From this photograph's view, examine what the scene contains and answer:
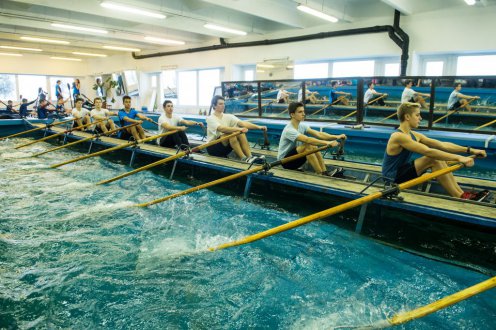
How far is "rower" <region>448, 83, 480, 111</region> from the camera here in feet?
19.7

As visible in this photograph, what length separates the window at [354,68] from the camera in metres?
12.0

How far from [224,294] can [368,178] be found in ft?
9.69

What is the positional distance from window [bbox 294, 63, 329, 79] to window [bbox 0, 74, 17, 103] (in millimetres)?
18252

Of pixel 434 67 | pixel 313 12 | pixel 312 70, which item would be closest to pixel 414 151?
pixel 313 12

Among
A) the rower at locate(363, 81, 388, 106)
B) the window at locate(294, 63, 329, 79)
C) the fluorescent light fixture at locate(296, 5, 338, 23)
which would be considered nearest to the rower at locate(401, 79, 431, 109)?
the rower at locate(363, 81, 388, 106)

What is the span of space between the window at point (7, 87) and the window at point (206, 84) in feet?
40.8

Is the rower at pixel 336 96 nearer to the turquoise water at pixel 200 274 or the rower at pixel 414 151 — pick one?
the rower at pixel 414 151

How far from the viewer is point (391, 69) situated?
11477mm

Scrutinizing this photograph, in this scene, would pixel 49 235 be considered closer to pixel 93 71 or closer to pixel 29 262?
pixel 29 262

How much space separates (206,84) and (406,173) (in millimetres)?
15196

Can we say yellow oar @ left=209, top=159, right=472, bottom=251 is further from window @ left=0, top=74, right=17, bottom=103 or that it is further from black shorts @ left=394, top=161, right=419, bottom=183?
window @ left=0, top=74, right=17, bottom=103

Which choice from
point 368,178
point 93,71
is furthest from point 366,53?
point 93,71

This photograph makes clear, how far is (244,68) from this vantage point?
51.5ft

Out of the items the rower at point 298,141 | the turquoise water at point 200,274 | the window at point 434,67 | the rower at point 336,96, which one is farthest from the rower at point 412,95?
the window at point 434,67
